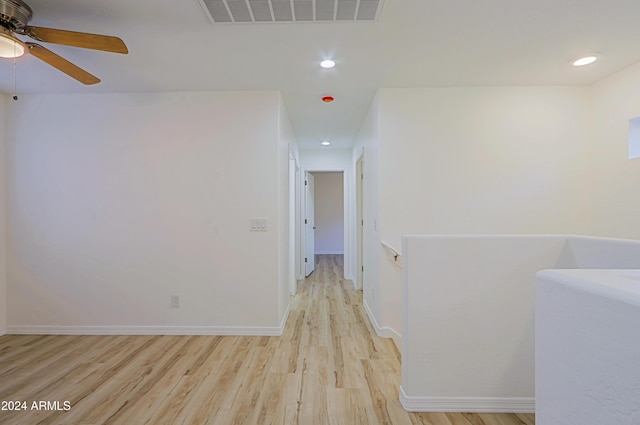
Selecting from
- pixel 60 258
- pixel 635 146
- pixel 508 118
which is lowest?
pixel 60 258

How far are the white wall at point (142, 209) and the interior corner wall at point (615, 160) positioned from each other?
3.05 meters

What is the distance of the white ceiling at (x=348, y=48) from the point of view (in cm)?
183

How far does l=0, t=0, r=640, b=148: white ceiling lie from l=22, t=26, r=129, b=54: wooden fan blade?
0.19 metres

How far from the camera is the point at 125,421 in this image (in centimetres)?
180

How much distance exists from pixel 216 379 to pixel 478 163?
9.77 ft

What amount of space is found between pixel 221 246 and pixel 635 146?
3.83 meters

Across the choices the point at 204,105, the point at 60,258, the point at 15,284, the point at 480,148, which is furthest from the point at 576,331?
the point at 15,284

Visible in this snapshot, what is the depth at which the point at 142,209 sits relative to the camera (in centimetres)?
312

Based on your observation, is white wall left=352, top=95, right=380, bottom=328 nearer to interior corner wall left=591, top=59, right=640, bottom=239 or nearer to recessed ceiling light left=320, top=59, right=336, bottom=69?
recessed ceiling light left=320, top=59, right=336, bottom=69

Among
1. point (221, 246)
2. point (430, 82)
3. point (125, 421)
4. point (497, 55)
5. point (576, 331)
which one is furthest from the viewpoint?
point (221, 246)

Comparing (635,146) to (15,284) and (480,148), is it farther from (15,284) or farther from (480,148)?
(15,284)

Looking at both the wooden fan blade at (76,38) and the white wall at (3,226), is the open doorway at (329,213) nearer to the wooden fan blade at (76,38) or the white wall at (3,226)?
the white wall at (3,226)

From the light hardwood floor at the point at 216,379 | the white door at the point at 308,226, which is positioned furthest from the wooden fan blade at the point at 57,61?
the white door at the point at 308,226

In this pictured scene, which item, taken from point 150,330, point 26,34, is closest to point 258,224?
point 150,330
